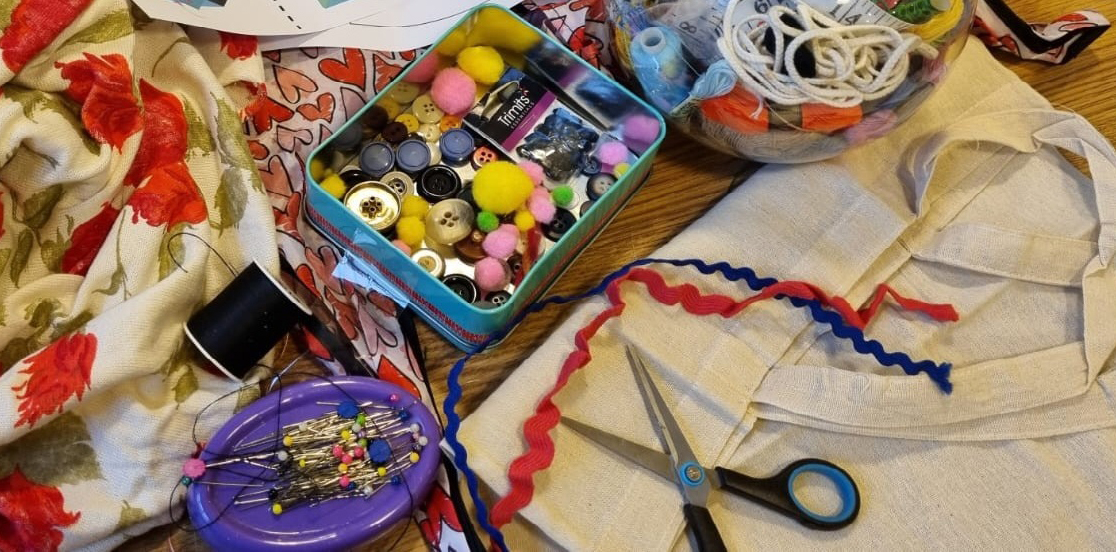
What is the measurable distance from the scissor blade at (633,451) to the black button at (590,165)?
203 millimetres

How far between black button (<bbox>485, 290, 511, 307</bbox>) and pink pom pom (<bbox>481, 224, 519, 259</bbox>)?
0.03 metres

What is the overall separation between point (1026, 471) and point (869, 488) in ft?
0.34

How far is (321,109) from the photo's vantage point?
65 cm

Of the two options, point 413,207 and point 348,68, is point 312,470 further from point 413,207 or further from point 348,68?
point 348,68

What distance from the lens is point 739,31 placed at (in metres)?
0.55

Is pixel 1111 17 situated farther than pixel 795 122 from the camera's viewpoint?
Yes

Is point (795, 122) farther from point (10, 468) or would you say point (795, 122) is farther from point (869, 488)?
point (10, 468)

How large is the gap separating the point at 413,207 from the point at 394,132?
0.06 meters

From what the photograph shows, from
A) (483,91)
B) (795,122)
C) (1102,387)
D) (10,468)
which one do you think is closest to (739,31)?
(795,122)

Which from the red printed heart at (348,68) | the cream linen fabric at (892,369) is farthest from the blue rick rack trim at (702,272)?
the red printed heart at (348,68)

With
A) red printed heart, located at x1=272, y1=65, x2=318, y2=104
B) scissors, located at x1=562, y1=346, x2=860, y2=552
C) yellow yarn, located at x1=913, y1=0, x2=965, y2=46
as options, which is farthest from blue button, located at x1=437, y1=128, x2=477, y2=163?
yellow yarn, located at x1=913, y1=0, x2=965, y2=46

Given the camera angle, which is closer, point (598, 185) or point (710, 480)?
point (710, 480)

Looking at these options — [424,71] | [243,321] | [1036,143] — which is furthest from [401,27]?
[1036,143]

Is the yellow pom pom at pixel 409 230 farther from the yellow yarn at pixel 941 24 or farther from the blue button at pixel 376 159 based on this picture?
the yellow yarn at pixel 941 24
